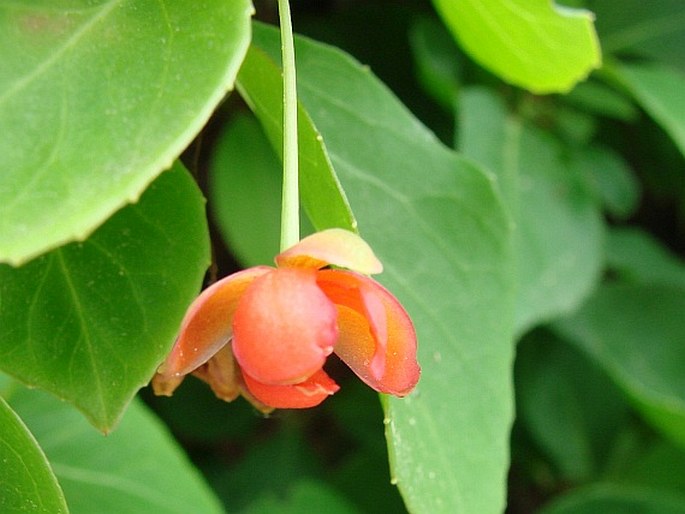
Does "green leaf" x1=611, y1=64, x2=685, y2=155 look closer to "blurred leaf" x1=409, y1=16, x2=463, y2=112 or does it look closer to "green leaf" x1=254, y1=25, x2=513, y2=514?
"blurred leaf" x1=409, y1=16, x2=463, y2=112

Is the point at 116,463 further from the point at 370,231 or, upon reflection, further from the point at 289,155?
the point at 289,155

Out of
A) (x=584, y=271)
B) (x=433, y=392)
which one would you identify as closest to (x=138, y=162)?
(x=433, y=392)

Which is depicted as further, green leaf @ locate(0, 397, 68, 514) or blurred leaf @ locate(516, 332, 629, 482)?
blurred leaf @ locate(516, 332, 629, 482)

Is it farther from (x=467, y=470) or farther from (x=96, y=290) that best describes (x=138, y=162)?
(x=467, y=470)

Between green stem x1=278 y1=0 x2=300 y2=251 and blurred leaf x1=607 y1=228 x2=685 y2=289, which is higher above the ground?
green stem x1=278 y1=0 x2=300 y2=251

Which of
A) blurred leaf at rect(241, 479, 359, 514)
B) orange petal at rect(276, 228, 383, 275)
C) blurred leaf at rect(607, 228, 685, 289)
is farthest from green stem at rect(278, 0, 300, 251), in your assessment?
blurred leaf at rect(607, 228, 685, 289)

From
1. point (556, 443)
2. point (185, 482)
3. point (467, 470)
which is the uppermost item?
point (467, 470)
